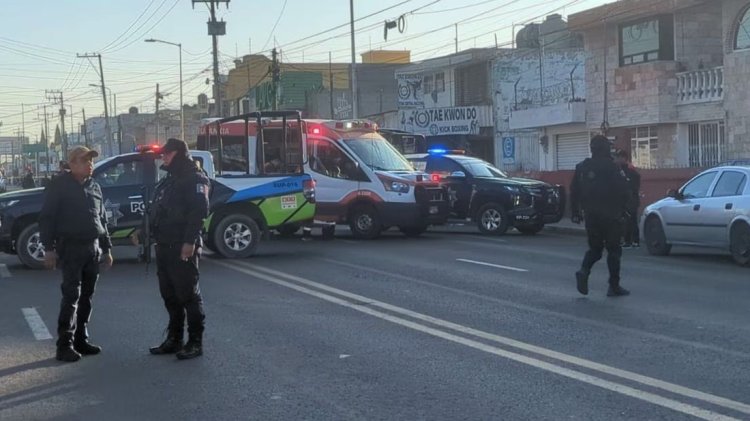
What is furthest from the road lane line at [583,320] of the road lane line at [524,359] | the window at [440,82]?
the window at [440,82]

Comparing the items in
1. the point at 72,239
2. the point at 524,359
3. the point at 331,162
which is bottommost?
the point at 524,359

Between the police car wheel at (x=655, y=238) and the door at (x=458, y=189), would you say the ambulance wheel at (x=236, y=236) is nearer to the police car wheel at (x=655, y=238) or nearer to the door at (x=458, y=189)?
the door at (x=458, y=189)

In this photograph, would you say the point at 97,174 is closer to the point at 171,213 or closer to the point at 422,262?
the point at 422,262

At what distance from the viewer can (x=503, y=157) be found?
3669 cm

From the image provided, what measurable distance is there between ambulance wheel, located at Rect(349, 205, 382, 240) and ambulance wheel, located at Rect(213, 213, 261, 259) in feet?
12.2

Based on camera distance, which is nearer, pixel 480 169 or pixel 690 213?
pixel 690 213

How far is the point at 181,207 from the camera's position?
24.4ft

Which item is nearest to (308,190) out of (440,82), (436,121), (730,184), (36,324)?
(730,184)

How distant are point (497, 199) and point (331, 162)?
376 centimetres

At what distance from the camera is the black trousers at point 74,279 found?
755cm

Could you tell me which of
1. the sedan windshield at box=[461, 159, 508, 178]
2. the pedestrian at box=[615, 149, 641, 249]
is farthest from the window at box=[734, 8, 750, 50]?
the pedestrian at box=[615, 149, 641, 249]

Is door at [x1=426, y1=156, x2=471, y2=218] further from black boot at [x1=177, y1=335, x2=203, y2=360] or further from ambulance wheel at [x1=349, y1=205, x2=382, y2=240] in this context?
black boot at [x1=177, y1=335, x2=203, y2=360]

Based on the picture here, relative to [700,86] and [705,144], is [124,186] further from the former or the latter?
[705,144]

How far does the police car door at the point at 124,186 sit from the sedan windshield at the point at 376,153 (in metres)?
5.52
